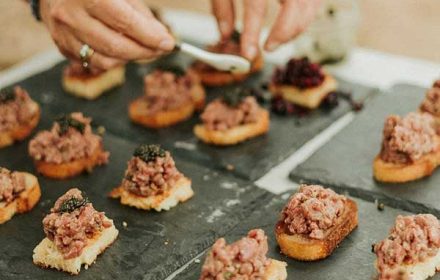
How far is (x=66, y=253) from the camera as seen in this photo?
390 cm

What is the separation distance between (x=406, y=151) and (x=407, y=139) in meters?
0.07

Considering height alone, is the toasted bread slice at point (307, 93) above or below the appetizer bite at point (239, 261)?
below

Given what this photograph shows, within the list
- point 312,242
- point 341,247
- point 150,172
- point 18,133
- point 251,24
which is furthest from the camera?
point 18,133

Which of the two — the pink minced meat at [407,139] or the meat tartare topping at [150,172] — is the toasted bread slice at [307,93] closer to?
the pink minced meat at [407,139]

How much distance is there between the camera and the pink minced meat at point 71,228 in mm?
3902

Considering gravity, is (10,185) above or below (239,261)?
below

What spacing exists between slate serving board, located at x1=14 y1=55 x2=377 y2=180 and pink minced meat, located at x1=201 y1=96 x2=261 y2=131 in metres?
0.15

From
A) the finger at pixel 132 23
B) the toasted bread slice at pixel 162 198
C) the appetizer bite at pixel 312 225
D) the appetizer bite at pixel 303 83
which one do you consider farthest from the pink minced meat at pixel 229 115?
the appetizer bite at pixel 312 225

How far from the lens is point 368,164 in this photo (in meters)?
4.76

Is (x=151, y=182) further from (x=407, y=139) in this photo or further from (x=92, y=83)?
(x=92, y=83)

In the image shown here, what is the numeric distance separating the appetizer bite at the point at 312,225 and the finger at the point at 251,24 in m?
1.31

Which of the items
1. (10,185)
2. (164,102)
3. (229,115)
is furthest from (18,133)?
(229,115)

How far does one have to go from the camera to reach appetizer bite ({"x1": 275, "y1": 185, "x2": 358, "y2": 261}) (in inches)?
151

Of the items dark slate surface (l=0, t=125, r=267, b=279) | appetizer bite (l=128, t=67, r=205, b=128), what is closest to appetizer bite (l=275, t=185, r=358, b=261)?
dark slate surface (l=0, t=125, r=267, b=279)
